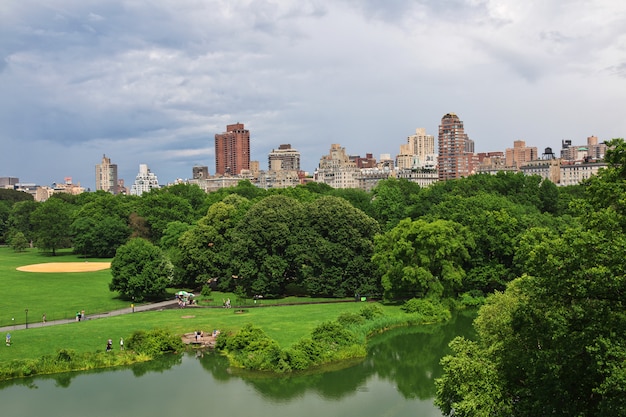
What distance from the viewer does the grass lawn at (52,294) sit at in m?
40.6

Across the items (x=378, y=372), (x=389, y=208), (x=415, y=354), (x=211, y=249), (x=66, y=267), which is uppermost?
(x=389, y=208)

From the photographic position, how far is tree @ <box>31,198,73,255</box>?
263 ft

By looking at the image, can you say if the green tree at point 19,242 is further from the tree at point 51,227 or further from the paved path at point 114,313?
the paved path at point 114,313

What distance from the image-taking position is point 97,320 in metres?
38.1

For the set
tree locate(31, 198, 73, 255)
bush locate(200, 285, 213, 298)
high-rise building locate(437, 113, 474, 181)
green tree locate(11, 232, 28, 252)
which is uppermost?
high-rise building locate(437, 113, 474, 181)

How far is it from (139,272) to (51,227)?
42.0 metres

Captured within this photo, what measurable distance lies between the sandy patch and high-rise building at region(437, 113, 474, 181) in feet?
469

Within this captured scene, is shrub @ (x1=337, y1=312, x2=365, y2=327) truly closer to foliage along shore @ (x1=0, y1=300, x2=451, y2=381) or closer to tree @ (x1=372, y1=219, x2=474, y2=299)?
foliage along shore @ (x1=0, y1=300, x2=451, y2=381)

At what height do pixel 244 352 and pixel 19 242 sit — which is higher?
pixel 19 242

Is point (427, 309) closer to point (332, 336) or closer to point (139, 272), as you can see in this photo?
point (332, 336)

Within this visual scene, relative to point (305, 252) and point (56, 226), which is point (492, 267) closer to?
point (305, 252)

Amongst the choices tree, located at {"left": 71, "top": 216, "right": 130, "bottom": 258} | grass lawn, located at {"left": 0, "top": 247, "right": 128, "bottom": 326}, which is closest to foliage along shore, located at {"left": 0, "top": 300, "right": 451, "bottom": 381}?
grass lawn, located at {"left": 0, "top": 247, "right": 128, "bottom": 326}

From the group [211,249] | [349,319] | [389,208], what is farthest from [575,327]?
[389,208]

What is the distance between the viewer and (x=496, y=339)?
73.8 ft
